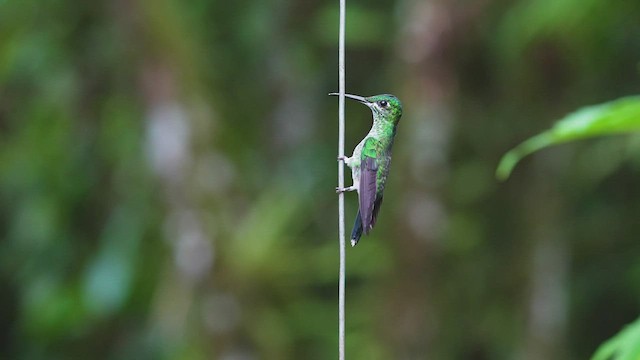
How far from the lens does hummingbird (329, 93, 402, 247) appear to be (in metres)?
0.90

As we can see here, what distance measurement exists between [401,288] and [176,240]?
2.51 ft

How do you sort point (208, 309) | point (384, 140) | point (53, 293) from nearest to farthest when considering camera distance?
point (384, 140) → point (208, 309) → point (53, 293)

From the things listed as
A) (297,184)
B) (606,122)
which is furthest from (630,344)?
(297,184)

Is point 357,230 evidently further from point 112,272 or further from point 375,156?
point 112,272

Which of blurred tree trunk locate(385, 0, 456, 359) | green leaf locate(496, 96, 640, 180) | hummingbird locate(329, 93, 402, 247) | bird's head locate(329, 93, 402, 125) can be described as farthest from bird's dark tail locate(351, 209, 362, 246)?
blurred tree trunk locate(385, 0, 456, 359)

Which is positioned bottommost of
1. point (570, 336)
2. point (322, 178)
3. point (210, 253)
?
point (570, 336)

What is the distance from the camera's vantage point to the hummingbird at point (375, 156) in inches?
35.6

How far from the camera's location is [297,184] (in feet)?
10.8

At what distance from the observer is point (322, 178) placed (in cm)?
337

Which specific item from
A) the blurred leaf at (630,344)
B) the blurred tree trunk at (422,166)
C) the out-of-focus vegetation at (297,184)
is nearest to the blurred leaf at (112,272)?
the out-of-focus vegetation at (297,184)

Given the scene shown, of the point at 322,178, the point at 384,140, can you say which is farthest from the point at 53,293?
the point at 384,140

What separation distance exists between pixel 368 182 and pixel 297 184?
2385 mm

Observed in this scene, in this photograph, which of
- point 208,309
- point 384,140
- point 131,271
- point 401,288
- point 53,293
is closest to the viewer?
point 384,140

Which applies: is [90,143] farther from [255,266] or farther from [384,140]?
[384,140]
